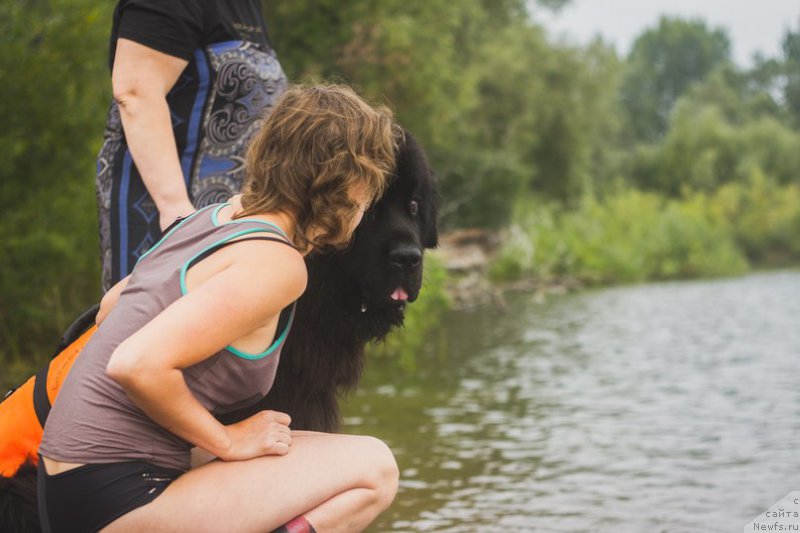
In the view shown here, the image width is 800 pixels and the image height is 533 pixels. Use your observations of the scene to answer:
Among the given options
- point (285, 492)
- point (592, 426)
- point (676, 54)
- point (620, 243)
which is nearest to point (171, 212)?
point (285, 492)

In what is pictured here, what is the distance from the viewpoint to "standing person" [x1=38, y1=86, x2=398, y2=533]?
7.29 ft

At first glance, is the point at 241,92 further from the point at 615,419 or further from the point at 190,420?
the point at 615,419

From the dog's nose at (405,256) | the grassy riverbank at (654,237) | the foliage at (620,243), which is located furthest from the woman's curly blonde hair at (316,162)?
the grassy riverbank at (654,237)

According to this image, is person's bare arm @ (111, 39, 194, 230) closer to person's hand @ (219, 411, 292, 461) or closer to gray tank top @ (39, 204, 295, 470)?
gray tank top @ (39, 204, 295, 470)

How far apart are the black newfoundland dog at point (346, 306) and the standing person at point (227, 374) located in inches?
18.5

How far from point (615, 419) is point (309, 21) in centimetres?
941

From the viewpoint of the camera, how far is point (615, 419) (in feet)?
22.2

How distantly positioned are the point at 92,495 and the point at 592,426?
4727 millimetres

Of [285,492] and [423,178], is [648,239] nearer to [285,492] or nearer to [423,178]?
[423,178]

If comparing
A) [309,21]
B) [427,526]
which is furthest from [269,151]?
[309,21]

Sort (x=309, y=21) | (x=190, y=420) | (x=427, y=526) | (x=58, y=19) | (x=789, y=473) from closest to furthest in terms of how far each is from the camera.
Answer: (x=190, y=420)
(x=427, y=526)
(x=789, y=473)
(x=58, y=19)
(x=309, y=21)

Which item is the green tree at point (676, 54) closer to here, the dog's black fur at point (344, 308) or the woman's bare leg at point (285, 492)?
the dog's black fur at point (344, 308)

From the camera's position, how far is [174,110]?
10.8ft

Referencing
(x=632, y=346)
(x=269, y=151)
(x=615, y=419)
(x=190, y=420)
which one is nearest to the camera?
(x=190, y=420)
